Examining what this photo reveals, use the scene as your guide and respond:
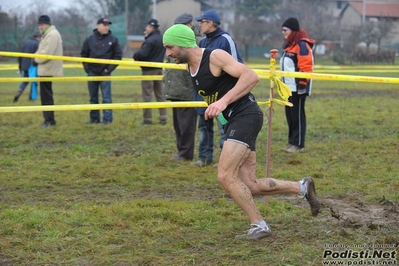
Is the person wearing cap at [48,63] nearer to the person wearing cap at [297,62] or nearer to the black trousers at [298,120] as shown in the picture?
the person wearing cap at [297,62]

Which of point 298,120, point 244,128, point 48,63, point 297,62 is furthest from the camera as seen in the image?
Result: point 48,63

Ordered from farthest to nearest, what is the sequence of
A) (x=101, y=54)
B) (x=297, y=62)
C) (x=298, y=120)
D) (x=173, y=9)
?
(x=173, y=9), (x=101, y=54), (x=298, y=120), (x=297, y=62)

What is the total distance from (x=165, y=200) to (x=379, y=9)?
40874 mm

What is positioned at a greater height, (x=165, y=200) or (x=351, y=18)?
(x=351, y=18)

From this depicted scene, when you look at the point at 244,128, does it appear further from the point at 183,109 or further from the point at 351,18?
the point at 351,18

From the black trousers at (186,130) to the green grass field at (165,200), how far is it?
0.30m

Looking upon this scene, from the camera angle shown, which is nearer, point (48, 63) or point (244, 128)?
point (244, 128)

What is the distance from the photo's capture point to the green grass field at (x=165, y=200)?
5.31m

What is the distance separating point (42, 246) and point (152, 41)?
768 centimetres

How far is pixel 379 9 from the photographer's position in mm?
44906

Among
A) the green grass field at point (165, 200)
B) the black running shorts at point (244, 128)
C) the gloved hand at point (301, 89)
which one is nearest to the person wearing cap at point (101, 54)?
the green grass field at point (165, 200)

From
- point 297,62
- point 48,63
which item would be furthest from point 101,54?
point 297,62

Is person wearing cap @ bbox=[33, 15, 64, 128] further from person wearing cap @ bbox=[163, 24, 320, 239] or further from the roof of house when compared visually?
the roof of house

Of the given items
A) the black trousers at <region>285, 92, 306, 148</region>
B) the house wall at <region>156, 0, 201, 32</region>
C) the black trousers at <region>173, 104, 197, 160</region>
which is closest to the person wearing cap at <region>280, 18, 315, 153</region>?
the black trousers at <region>285, 92, 306, 148</region>
